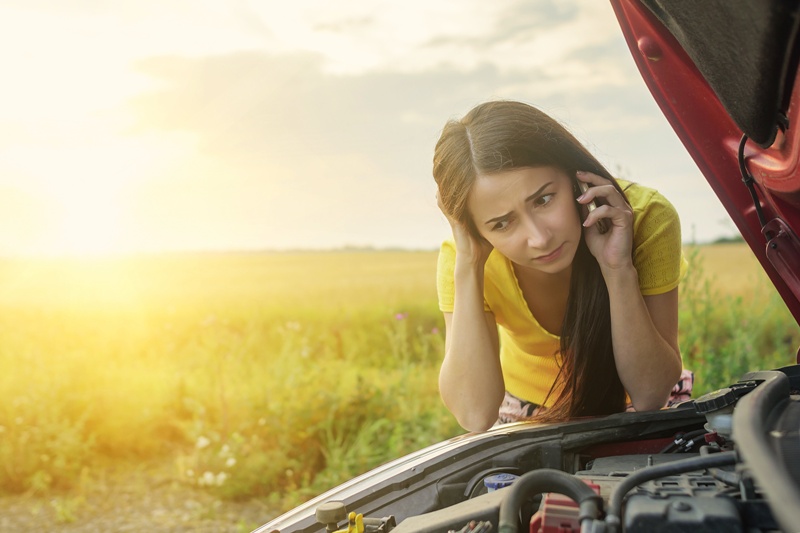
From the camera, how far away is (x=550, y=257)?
6.12 feet

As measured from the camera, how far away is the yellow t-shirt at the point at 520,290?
205 centimetres

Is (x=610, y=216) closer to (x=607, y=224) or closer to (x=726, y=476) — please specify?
(x=607, y=224)

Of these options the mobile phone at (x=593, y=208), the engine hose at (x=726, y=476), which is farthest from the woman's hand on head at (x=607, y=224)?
the engine hose at (x=726, y=476)

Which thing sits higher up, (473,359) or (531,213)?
(531,213)

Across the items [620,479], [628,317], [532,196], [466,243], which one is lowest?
[620,479]

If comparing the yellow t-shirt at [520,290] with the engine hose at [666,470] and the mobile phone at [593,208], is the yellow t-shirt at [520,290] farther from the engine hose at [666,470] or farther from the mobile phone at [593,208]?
the engine hose at [666,470]

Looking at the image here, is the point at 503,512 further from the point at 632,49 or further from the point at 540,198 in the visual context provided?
the point at 632,49

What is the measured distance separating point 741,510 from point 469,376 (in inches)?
46.7

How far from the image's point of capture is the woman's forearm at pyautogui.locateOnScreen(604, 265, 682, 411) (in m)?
1.97

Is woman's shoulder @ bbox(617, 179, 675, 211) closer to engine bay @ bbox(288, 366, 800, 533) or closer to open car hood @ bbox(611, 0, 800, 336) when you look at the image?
open car hood @ bbox(611, 0, 800, 336)

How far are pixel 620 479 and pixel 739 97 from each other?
0.76m

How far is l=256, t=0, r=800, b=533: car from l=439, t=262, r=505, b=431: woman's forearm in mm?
447

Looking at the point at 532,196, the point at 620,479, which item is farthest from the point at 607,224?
the point at 620,479

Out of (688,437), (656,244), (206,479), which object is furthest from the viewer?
(206,479)
